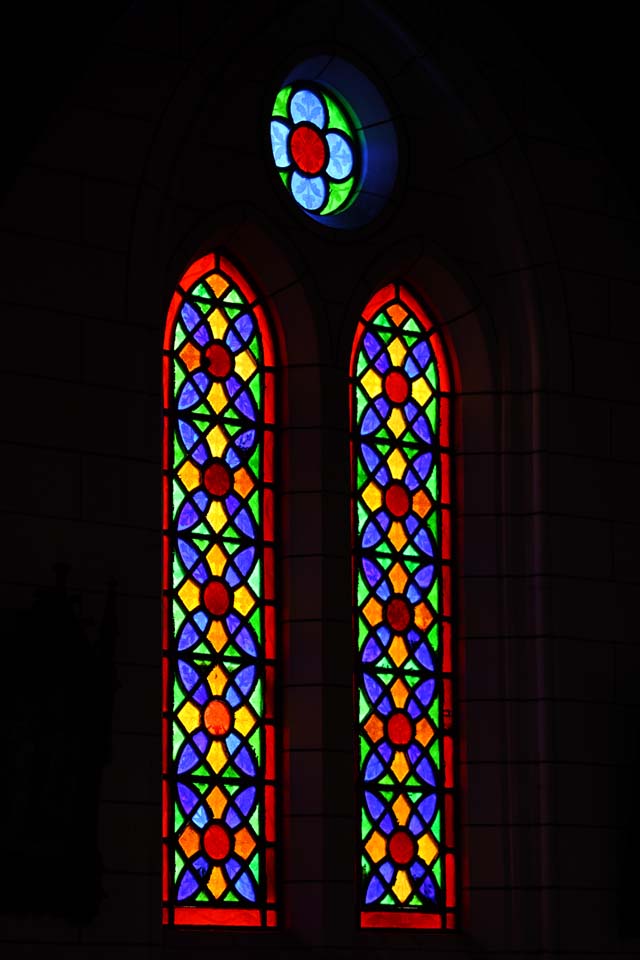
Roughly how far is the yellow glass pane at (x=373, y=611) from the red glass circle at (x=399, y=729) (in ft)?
2.00

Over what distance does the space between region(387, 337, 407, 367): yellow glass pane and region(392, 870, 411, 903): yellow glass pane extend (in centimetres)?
332

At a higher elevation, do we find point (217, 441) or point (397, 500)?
point (217, 441)

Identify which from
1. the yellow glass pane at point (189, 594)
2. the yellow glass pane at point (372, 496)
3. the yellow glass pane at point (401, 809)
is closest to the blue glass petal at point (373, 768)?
the yellow glass pane at point (401, 809)

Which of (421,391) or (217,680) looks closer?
(217,680)

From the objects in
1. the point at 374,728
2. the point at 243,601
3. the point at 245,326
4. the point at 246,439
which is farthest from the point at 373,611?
the point at 245,326

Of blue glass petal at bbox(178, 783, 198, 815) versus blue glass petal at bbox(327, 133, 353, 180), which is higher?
blue glass petal at bbox(327, 133, 353, 180)

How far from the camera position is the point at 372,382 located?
15203 millimetres

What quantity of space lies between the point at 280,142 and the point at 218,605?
310 cm

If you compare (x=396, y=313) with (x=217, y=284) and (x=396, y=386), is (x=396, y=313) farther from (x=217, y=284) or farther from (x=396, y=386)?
(x=217, y=284)

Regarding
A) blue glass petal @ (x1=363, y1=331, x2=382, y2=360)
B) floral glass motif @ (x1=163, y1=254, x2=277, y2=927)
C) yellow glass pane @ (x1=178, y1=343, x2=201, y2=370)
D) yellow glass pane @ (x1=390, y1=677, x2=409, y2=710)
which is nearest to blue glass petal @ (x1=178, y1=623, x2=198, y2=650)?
floral glass motif @ (x1=163, y1=254, x2=277, y2=927)

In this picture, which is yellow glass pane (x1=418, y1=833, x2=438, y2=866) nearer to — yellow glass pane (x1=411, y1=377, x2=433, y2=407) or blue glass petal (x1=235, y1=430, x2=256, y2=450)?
blue glass petal (x1=235, y1=430, x2=256, y2=450)

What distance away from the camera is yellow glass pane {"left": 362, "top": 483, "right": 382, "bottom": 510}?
1495cm

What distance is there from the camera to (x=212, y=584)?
559 inches

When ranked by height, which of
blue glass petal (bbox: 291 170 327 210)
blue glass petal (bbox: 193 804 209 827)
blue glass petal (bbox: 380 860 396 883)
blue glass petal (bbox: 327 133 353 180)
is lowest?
blue glass petal (bbox: 380 860 396 883)
